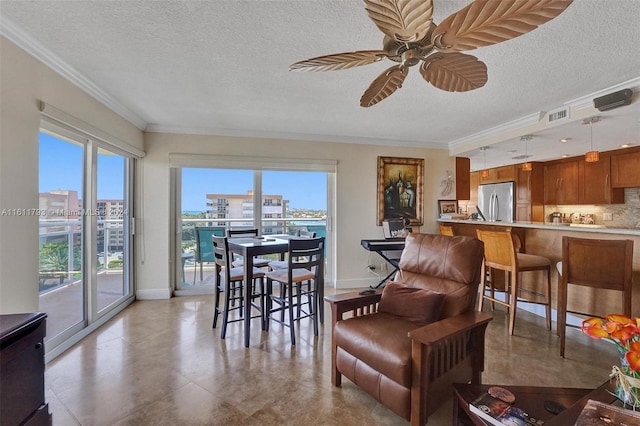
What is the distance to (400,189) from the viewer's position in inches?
181

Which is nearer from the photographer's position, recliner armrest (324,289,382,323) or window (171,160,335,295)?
recliner armrest (324,289,382,323)

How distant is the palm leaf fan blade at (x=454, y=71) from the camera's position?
1.54 m

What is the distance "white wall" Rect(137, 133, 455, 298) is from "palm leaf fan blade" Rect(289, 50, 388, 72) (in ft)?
8.65

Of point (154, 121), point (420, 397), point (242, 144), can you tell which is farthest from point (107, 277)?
point (420, 397)

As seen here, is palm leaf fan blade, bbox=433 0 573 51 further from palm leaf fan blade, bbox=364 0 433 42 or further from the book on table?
the book on table

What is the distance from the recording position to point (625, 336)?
1083 millimetres

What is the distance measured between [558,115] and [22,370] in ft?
15.1

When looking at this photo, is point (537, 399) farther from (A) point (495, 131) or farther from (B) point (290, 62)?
(A) point (495, 131)

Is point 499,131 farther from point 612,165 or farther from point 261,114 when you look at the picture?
point 261,114

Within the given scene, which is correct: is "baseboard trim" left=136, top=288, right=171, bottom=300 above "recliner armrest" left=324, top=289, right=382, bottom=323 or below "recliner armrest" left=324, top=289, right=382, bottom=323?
below

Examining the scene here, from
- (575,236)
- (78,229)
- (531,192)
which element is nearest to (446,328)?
(575,236)

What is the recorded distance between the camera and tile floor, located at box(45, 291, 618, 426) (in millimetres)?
1704

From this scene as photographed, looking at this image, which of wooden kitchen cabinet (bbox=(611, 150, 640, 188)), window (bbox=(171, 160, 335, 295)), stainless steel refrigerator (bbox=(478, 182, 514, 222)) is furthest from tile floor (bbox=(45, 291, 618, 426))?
stainless steel refrigerator (bbox=(478, 182, 514, 222))

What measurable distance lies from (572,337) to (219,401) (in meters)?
3.24
